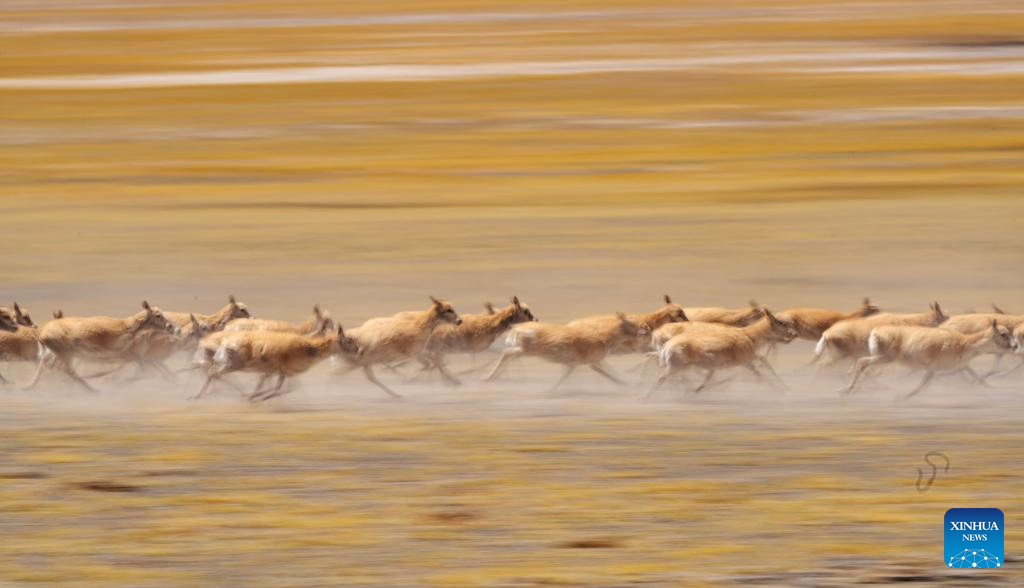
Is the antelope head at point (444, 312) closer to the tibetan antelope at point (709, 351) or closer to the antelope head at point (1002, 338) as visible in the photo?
the tibetan antelope at point (709, 351)

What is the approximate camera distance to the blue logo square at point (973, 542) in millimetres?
6902

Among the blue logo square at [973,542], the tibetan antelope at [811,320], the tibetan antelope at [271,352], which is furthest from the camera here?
the tibetan antelope at [811,320]

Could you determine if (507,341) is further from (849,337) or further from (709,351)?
(849,337)

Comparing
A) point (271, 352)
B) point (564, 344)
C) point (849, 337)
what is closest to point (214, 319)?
point (271, 352)

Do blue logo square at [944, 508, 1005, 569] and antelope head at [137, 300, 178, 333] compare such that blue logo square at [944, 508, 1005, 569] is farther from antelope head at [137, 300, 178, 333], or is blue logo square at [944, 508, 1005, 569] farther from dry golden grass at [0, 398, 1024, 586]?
antelope head at [137, 300, 178, 333]

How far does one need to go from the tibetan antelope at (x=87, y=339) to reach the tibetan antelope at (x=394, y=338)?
1.27 metres

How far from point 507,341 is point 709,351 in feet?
4.34

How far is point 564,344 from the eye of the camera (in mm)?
10469

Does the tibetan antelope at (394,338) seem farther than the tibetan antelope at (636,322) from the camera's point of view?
No

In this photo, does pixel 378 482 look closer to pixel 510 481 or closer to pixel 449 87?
pixel 510 481

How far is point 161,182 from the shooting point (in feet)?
66.4

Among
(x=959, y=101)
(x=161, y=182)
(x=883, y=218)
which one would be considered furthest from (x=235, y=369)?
(x=959, y=101)

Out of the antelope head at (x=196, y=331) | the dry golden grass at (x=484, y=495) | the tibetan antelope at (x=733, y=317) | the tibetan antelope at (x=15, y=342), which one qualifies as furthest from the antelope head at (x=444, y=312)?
the tibetan antelope at (x=15, y=342)

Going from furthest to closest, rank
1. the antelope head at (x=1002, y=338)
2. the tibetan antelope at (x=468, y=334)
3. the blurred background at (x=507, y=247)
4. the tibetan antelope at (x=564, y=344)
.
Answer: the tibetan antelope at (x=468, y=334)
the tibetan antelope at (x=564, y=344)
the antelope head at (x=1002, y=338)
the blurred background at (x=507, y=247)
